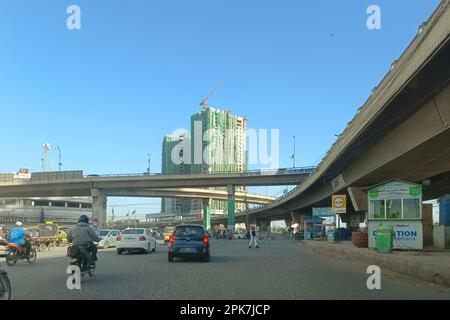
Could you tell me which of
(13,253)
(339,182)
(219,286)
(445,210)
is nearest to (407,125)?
(219,286)

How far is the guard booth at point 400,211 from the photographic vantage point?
80.3ft

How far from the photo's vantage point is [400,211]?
2512 centimetres

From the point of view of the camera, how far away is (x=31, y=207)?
140 metres

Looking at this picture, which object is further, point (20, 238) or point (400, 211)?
point (400, 211)

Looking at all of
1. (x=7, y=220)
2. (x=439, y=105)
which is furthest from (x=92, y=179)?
(x=439, y=105)

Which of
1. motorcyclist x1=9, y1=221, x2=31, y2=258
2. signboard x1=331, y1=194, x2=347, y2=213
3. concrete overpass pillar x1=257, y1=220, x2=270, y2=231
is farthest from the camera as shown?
concrete overpass pillar x1=257, y1=220, x2=270, y2=231

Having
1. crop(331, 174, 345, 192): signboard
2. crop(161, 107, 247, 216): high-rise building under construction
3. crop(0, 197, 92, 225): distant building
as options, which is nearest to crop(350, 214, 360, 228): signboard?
crop(331, 174, 345, 192): signboard

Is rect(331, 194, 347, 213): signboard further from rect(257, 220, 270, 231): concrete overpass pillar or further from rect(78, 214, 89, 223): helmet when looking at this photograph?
rect(257, 220, 270, 231): concrete overpass pillar

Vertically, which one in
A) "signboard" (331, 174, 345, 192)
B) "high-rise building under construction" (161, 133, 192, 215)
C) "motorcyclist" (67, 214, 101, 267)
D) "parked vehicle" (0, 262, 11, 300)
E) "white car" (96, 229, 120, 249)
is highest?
"high-rise building under construction" (161, 133, 192, 215)

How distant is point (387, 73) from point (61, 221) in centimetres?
13224

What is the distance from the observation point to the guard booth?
24.5 metres

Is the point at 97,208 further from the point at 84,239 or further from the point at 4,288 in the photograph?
the point at 4,288

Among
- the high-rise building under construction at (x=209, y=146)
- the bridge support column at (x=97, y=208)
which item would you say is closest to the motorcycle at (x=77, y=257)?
the high-rise building under construction at (x=209, y=146)

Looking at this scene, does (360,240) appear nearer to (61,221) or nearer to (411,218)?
(411,218)
